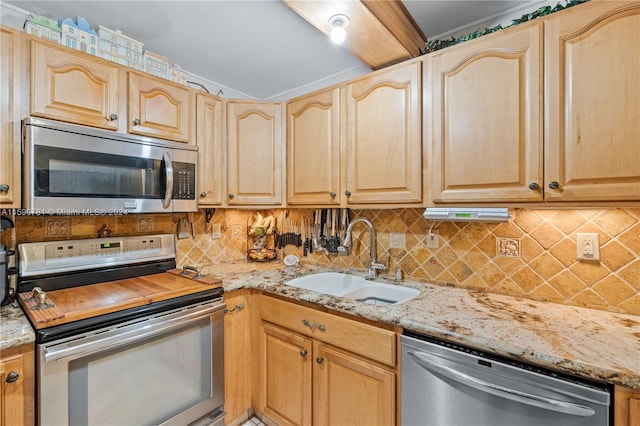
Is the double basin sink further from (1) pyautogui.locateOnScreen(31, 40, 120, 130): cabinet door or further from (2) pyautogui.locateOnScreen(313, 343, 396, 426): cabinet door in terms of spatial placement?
(1) pyautogui.locateOnScreen(31, 40, 120, 130): cabinet door

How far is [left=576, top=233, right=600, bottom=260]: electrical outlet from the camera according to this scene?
131 cm

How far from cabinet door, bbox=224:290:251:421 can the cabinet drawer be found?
0.13 m

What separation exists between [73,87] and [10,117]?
281 mm

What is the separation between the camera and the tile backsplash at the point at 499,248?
1.28 m

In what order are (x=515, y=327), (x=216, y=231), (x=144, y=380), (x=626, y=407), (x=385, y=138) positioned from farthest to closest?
(x=216, y=231) → (x=385, y=138) → (x=144, y=380) → (x=515, y=327) → (x=626, y=407)

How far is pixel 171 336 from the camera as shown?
148cm

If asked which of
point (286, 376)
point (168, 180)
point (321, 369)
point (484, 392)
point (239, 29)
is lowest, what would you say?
point (286, 376)

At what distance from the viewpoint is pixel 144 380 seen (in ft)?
4.55

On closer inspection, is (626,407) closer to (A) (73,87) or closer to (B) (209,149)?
(B) (209,149)

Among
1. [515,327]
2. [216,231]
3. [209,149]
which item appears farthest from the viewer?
[216,231]

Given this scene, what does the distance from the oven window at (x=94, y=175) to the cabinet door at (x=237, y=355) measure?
0.76m

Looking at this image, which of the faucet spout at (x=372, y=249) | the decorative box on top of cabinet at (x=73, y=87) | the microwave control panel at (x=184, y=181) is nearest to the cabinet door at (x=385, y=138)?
the faucet spout at (x=372, y=249)

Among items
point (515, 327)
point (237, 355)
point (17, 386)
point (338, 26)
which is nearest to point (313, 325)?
point (237, 355)

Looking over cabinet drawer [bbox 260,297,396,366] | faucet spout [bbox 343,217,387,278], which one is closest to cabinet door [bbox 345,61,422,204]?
faucet spout [bbox 343,217,387,278]
